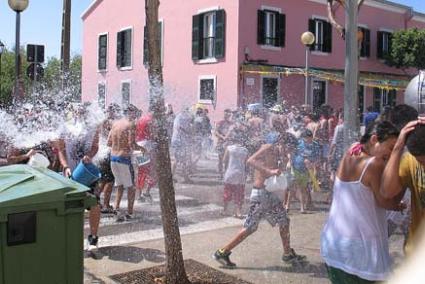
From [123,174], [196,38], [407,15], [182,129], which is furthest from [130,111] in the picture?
[407,15]

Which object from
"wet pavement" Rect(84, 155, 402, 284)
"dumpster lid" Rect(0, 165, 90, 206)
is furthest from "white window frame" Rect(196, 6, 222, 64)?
"dumpster lid" Rect(0, 165, 90, 206)

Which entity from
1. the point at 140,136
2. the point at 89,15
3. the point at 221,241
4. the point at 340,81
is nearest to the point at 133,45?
the point at 89,15

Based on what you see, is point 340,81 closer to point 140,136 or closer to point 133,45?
point 133,45

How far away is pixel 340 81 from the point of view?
22641mm

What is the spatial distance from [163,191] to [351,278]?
7.47 feet

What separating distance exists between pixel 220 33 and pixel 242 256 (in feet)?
54.8

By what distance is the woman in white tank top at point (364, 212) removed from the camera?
120 inches

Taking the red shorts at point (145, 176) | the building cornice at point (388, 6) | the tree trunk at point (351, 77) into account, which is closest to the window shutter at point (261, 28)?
the building cornice at point (388, 6)

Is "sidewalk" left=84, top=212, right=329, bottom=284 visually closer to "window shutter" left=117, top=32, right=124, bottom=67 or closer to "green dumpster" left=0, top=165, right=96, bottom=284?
"green dumpster" left=0, top=165, right=96, bottom=284

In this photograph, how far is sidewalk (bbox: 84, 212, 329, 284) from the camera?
5418 millimetres

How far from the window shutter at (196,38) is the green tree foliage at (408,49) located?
960cm

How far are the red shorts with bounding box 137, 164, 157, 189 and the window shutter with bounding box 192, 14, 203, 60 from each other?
45.0ft

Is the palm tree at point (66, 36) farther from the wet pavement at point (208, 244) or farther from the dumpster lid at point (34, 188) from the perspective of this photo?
the dumpster lid at point (34, 188)

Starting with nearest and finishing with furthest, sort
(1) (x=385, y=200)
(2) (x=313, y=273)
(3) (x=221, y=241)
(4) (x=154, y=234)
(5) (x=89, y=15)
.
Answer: (1) (x=385, y=200) → (2) (x=313, y=273) → (3) (x=221, y=241) → (4) (x=154, y=234) → (5) (x=89, y=15)
